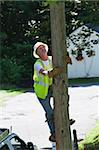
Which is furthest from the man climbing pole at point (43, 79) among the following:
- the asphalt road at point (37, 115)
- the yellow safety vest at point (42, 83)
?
the asphalt road at point (37, 115)

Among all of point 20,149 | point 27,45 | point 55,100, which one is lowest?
point 27,45

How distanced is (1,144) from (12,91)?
16775 millimetres

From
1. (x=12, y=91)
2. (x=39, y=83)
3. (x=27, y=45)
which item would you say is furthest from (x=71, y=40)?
(x=27, y=45)

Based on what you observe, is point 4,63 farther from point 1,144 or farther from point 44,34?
point 1,144

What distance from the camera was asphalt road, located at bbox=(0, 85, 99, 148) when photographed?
429 inches

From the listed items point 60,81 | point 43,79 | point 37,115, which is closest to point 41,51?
point 43,79

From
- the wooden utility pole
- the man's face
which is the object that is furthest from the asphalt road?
the wooden utility pole

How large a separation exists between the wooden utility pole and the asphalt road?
5112mm

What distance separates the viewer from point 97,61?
101 feet

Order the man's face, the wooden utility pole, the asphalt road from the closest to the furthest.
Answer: the wooden utility pole < the man's face < the asphalt road

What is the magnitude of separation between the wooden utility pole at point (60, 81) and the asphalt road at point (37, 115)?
5.11 metres

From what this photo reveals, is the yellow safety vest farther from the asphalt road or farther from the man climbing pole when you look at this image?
the asphalt road

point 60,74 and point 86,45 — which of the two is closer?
point 60,74

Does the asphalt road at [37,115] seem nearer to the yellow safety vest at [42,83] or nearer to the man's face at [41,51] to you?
the yellow safety vest at [42,83]
